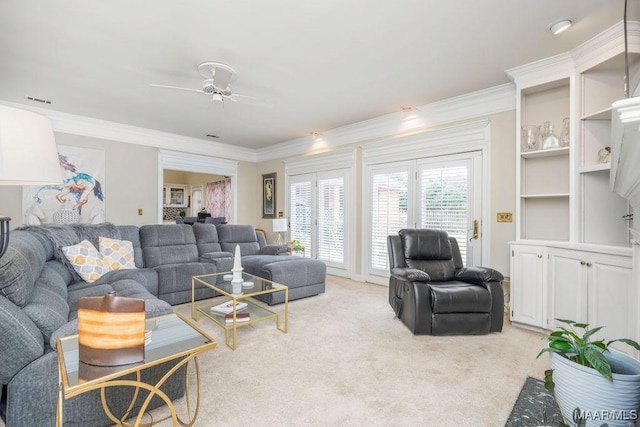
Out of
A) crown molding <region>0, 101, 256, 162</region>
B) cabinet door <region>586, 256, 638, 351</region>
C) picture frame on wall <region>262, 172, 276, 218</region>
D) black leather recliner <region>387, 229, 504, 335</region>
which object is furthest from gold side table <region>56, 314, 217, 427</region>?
picture frame on wall <region>262, 172, 276, 218</region>

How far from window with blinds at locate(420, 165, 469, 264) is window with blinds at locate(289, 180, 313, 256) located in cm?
232

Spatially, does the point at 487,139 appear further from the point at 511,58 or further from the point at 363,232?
the point at 363,232

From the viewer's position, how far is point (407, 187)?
14.3ft

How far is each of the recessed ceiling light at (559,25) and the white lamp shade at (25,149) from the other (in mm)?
3256

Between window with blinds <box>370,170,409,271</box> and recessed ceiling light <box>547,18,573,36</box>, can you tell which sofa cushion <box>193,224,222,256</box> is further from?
recessed ceiling light <box>547,18,573,36</box>

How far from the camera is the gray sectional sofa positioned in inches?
Result: 52.1

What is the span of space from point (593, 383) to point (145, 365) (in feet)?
5.12

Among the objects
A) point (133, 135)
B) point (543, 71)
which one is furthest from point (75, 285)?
point (543, 71)

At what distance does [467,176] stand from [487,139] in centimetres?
48

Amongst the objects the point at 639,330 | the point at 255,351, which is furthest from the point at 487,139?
the point at 255,351

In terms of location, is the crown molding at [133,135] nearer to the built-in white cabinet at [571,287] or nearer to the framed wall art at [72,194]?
the framed wall art at [72,194]

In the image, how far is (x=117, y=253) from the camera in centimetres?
344

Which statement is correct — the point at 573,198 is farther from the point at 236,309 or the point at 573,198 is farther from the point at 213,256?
the point at 213,256

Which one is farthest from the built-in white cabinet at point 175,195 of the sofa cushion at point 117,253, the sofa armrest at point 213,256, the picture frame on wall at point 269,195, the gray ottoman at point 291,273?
the gray ottoman at point 291,273
